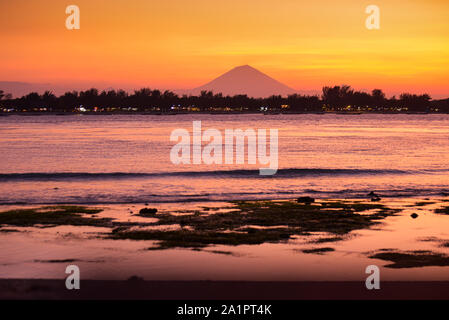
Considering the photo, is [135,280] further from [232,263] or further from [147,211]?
[147,211]

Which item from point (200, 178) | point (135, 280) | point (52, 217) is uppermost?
point (135, 280)

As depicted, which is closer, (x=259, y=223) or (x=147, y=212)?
(x=259, y=223)

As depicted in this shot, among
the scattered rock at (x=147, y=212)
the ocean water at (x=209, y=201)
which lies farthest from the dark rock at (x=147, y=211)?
the ocean water at (x=209, y=201)

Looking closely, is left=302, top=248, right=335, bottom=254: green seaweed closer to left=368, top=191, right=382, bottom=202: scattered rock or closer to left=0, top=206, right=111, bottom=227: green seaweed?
left=0, top=206, right=111, bottom=227: green seaweed

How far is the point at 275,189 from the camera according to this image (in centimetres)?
2498

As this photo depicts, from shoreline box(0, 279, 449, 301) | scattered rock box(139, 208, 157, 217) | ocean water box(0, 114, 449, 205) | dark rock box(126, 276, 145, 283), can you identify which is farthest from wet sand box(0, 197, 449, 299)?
ocean water box(0, 114, 449, 205)

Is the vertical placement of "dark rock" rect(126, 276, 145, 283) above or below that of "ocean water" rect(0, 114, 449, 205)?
above

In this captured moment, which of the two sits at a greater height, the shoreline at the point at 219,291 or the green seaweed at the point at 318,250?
the shoreline at the point at 219,291

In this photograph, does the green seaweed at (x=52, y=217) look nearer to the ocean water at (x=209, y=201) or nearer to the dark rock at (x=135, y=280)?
the ocean water at (x=209, y=201)

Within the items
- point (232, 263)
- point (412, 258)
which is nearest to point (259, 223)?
point (232, 263)

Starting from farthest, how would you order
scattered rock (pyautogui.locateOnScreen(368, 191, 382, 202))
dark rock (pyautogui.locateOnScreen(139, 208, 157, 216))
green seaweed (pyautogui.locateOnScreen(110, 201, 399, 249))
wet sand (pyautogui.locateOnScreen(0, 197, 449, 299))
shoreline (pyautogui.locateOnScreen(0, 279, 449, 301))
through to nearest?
1. scattered rock (pyautogui.locateOnScreen(368, 191, 382, 202))
2. dark rock (pyautogui.locateOnScreen(139, 208, 157, 216))
3. green seaweed (pyautogui.locateOnScreen(110, 201, 399, 249))
4. wet sand (pyautogui.locateOnScreen(0, 197, 449, 299))
5. shoreline (pyautogui.locateOnScreen(0, 279, 449, 301))
